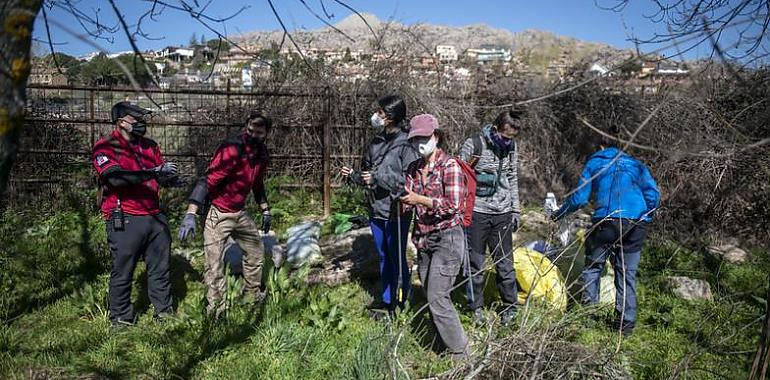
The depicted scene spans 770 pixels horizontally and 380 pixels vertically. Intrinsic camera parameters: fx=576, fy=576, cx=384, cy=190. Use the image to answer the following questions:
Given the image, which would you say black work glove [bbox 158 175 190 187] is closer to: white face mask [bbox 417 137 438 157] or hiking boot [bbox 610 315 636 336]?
white face mask [bbox 417 137 438 157]

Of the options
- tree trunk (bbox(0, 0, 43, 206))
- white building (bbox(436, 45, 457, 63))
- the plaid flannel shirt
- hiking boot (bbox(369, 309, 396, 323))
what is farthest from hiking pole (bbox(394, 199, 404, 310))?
white building (bbox(436, 45, 457, 63))

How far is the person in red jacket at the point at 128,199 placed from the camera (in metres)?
4.00

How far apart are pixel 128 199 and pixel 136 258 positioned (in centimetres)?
44

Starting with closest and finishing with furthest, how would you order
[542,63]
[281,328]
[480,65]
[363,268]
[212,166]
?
[281,328] → [212,166] → [363,268] → [480,65] → [542,63]

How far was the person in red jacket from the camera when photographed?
400 cm

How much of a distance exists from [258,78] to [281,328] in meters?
5.43

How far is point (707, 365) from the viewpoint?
12.5ft

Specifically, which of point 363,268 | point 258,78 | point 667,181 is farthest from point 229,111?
point 667,181

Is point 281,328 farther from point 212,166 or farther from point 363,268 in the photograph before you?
point 363,268

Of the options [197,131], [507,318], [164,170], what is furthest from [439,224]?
[197,131]

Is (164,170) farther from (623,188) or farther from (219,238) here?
(623,188)

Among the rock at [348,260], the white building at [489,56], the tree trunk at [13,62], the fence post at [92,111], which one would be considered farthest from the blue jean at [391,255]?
the white building at [489,56]

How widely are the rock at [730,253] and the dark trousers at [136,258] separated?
5.83 m

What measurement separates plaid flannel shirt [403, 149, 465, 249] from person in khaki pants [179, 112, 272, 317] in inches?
52.2
